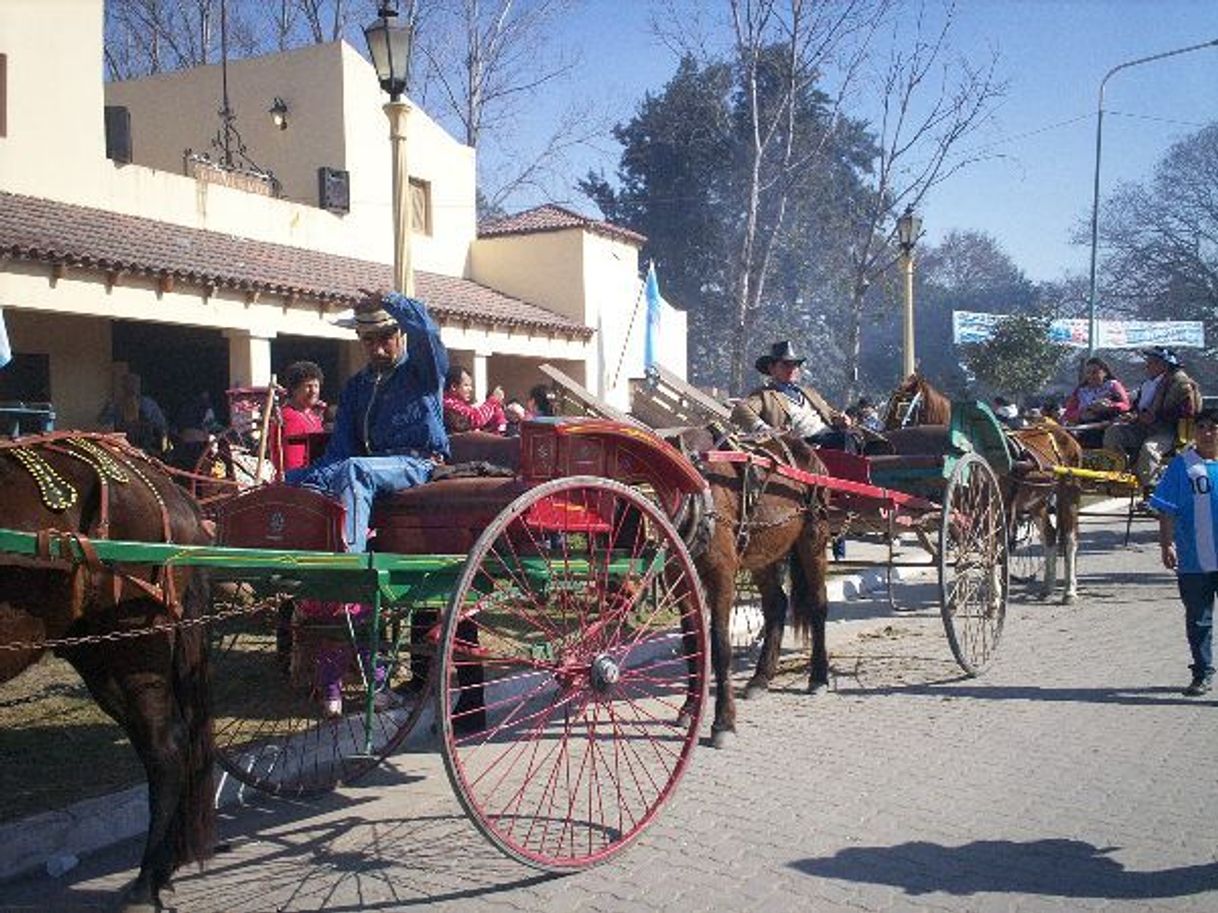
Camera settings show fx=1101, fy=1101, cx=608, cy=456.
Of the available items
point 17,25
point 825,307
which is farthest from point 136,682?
point 825,307

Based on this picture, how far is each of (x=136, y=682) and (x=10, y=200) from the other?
477 inches

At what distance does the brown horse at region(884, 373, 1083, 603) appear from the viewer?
31.8 ft

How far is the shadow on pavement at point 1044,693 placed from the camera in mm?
7105

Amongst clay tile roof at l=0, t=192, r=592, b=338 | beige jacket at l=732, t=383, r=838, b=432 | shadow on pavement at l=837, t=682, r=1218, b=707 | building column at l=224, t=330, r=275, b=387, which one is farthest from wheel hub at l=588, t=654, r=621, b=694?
building column at l=224, t=330, r=275, b=387

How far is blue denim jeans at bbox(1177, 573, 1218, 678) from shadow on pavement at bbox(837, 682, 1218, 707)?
25cm

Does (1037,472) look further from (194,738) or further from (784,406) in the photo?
(194,738)

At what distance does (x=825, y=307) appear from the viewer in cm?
4831

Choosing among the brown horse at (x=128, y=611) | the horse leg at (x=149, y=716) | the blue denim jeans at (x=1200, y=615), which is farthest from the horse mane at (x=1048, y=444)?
the horse leg at (x=149, y=716)

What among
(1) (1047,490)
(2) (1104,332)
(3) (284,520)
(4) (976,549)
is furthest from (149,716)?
(2) (1104,332)

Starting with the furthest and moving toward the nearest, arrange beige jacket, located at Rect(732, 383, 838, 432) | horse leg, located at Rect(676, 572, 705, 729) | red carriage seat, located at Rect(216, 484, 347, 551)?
beige jacket, located at Rect(732, 383, 838, 432)
horse leg, located at Rect(676, 572, 705, 729)
red carriage seat, located at Rect(216, 484, 347, 551)

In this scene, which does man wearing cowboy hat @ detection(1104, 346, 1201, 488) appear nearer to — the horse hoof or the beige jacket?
the beige jacket

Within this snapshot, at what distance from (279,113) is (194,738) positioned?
60.7ft

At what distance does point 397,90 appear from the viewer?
9398 millimetres

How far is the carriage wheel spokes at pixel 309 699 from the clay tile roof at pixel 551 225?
16.5m
